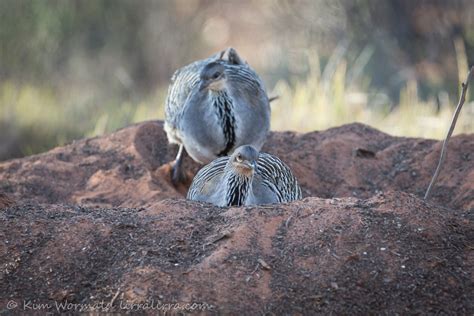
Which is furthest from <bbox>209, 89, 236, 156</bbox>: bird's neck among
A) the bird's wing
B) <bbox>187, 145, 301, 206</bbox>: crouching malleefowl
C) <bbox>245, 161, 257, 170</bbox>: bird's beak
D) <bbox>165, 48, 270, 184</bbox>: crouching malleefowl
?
<bbox>245, 161, 257, 170</bbox>: bird's beak

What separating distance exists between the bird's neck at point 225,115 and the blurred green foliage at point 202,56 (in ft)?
8.35

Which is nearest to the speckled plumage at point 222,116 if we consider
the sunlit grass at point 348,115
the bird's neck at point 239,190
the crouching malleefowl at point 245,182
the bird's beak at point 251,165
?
the crouching malleefowl at point 245,182

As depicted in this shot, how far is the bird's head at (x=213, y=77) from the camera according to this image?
7340mm

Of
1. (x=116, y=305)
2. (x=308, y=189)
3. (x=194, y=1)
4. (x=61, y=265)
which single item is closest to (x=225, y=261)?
(x=116, y=305)

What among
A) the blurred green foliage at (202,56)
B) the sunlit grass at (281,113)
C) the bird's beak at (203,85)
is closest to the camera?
the bird's beak at (203,85)

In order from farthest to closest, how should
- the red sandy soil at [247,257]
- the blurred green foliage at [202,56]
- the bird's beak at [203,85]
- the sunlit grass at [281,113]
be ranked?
1. the blurred green foliage at [202,56]
2. the sunlit grass at [281,113]
3. the bird's beak at [203,85]
4. the red sandy soil at [247,257]

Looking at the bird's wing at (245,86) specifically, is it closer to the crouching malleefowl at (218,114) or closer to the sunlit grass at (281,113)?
the crouching malleefowl at (218,114)

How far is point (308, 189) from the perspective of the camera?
7.40 m

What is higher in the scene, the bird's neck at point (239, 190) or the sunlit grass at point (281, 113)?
the bird's neck at point (239, 190)

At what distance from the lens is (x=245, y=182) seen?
5875 millimetres

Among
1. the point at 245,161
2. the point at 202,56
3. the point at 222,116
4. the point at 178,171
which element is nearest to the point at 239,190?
the point at 245,161

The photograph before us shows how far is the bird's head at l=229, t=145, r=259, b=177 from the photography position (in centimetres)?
570

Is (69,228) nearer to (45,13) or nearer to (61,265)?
(61,265)

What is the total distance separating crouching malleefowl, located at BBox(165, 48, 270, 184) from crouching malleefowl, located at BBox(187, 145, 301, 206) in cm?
78
